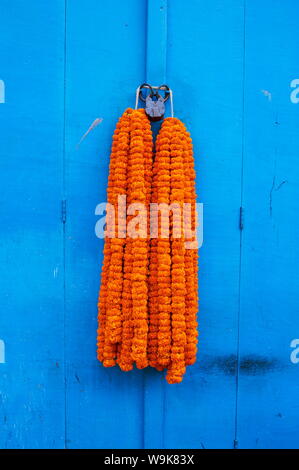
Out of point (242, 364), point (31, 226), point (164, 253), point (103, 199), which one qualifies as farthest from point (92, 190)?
point (242, 364)

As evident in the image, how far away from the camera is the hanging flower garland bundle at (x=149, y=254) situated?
2.84 feet

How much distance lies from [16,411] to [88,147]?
90 cm

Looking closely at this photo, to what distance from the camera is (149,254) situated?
925 millimetres

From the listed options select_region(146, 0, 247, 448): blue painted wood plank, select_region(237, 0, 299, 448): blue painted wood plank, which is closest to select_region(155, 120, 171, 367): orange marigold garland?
select_region(146, 0, 247, 448): blue painted wood plank

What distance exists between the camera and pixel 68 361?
1.07m

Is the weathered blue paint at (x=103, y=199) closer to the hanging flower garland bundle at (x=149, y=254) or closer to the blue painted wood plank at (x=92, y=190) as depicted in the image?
the blue painted wood plank at (x=92, y=190)

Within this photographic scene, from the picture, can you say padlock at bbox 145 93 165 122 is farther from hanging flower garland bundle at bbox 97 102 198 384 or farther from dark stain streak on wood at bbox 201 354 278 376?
dark stain streak on wood at bbox 201 354 278 376

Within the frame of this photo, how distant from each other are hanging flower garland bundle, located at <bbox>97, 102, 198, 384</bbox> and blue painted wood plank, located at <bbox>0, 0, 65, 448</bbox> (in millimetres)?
225

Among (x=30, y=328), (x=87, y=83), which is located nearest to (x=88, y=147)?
(x=87, y=83)

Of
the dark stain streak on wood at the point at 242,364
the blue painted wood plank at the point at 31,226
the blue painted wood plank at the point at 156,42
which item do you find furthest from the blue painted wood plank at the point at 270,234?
the blue painted wood plank at the point at 31,226

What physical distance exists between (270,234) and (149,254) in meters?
0.45

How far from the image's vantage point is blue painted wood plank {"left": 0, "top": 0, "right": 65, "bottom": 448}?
3.33 ft

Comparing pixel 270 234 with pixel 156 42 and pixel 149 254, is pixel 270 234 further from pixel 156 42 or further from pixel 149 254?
pixel 156 42

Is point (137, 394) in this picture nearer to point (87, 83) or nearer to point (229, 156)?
point (229, 156)
